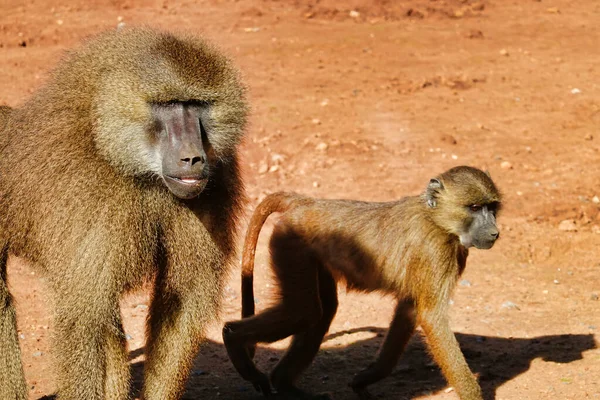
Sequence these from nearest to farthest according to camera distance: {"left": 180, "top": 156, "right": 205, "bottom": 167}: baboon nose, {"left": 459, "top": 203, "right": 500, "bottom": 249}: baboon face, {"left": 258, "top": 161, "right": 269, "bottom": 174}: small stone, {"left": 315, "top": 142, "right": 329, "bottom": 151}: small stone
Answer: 1. {"left": 180, "top": 156, "right": 205, "bottom": 167}: baboon nose
2. {"left": 459, "top": 203, "right": 500, "bottom": 249}: baboon face
3. {"left": 258, "top": 161, "right": 269, "bottom": 174}: small stone
4. {"left": 315, "top": 142, "right": 329, "bottom": 151}: small stone

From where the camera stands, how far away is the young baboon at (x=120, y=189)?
11.5 feet

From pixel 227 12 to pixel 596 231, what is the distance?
6.74 metres

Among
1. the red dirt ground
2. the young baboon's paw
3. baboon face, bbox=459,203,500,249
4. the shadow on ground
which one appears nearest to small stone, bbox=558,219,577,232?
the red dirt ground

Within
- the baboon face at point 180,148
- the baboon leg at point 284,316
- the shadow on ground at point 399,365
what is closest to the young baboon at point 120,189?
the baboon face at point 180,148


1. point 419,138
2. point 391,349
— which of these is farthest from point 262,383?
point 419,138

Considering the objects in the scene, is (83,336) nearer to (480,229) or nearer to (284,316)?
(284,316)

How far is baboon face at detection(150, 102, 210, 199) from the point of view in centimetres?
342

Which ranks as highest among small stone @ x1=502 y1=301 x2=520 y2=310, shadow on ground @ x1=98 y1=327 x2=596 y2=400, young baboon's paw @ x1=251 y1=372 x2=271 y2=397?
young baboon's paw @ x1=251 y1=372 x2=271 y2=397

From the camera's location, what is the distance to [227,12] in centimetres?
1233

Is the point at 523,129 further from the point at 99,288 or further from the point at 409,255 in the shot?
the point at 99,288

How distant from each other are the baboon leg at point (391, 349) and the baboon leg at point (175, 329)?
126cm

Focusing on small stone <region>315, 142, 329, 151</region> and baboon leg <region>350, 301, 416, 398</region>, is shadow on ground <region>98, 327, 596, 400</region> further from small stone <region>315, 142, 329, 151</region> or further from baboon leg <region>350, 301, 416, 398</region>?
small stone <region>315, 142, 329, 151</region>

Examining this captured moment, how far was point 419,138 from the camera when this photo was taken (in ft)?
28.3

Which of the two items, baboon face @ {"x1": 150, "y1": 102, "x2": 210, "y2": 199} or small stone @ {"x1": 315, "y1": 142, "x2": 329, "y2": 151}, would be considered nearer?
baboon face @ {"x1": 150, "y1": 102, "x2": 210, "y2": 199}
